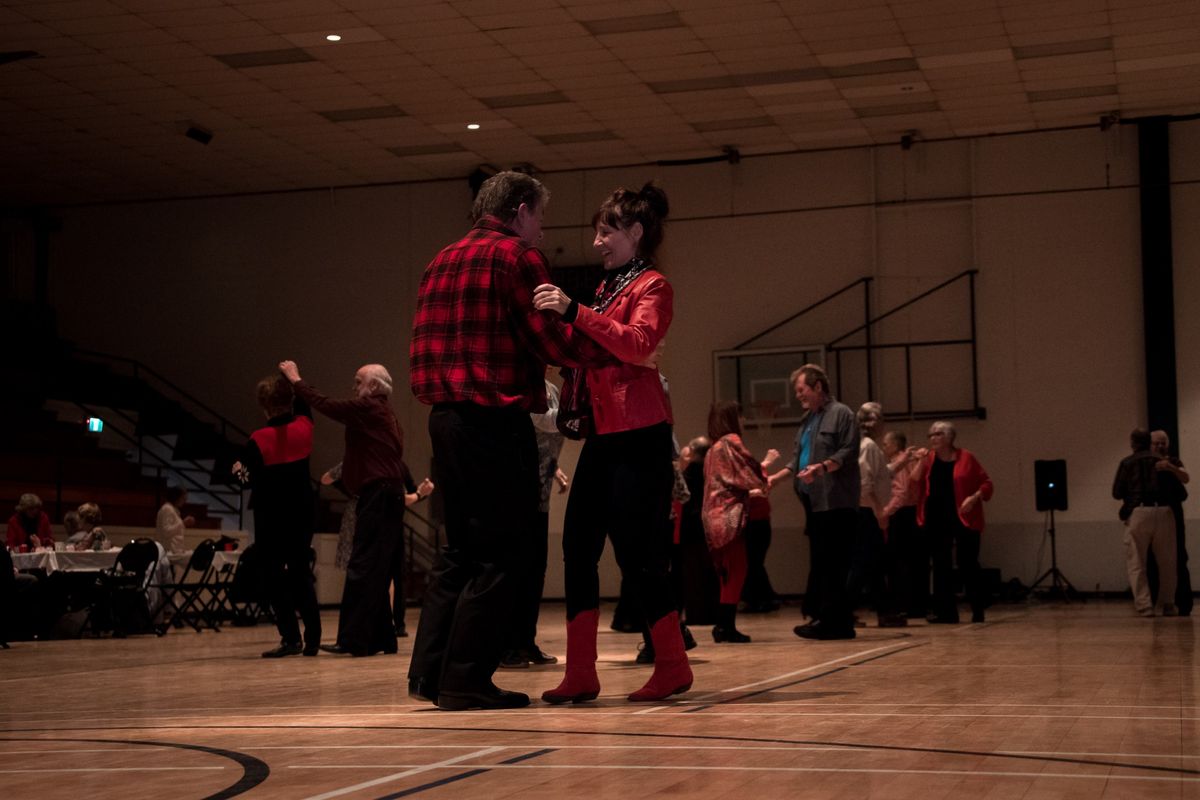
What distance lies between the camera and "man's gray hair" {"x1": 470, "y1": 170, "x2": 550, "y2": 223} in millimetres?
4195

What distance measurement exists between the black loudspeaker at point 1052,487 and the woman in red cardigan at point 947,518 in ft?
18.0

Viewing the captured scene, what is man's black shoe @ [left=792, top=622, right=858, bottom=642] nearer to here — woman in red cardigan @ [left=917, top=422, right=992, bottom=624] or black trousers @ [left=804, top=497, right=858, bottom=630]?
black trousers @ [left=804, top=497, right=858, bottom=630]

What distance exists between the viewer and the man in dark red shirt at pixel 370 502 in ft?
22.7

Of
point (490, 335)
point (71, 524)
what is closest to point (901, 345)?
point (71, 524)

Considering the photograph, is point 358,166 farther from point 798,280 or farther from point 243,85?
point 798,280

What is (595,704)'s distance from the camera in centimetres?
408

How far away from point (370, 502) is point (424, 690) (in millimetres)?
3016

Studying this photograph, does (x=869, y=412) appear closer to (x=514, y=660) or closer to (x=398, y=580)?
(x=398, y=580)

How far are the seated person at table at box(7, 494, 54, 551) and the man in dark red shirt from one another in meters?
5.49

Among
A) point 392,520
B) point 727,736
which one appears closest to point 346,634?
point 392,520

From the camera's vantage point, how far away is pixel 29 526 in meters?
11.9

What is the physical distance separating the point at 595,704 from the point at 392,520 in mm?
3129

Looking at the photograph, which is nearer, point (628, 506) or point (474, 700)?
point (474, 700)

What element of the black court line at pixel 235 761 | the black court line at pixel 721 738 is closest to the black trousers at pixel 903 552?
the black court line at pixel 721 738
